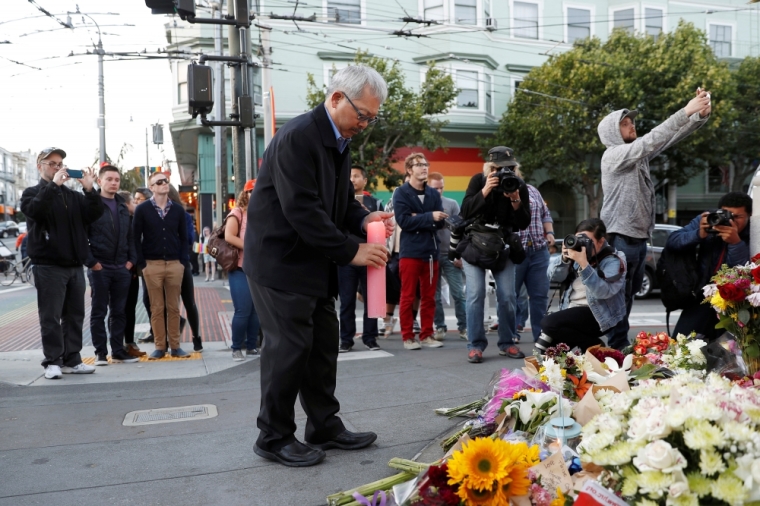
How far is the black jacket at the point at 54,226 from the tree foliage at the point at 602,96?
73.9ft

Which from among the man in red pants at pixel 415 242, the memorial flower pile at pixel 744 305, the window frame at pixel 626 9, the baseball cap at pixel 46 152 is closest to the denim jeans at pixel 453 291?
the man in red pants at pixel 415 242

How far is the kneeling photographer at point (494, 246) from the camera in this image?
251 inches

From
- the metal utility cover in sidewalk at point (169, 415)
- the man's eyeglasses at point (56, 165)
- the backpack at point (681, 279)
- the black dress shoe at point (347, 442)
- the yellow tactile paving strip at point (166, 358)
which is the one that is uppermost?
the man's eyeglasses at point (56, 165)

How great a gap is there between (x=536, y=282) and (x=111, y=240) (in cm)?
436

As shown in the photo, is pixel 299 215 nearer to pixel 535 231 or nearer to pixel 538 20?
pixel 535 231

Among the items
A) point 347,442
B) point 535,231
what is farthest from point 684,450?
→ point 535,231

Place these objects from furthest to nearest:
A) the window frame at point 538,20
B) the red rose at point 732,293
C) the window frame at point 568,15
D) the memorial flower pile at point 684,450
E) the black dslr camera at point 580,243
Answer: the window frame at point 568,15
the window frame at point 538,20
the black dslr camera at point 580,243
the red rose at point 732,293
the memorial flower pile at point 684,450

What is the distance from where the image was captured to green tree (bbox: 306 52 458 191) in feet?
80.9

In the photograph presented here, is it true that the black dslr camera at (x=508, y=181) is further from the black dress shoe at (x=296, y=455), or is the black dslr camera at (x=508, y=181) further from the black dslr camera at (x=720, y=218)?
the black dress shoe at (x=296, y=455)

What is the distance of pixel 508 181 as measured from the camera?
6.21 m

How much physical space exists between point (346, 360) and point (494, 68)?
24.5 meters

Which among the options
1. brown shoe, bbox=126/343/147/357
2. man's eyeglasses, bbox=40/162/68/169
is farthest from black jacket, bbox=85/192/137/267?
brown shoe, bbox=126/343/147/357

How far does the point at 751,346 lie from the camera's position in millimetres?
3420

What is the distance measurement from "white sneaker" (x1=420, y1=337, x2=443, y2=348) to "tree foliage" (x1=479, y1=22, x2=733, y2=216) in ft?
66.3
